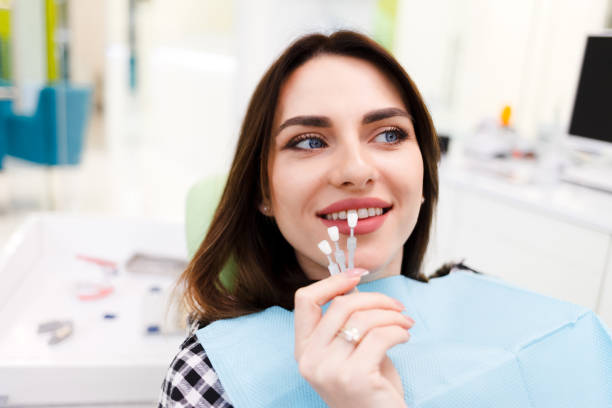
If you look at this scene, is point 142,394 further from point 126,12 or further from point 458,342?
point 126,12

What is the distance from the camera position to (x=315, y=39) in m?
0.89

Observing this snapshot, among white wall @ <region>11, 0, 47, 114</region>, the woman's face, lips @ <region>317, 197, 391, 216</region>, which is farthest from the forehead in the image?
white wall @ <region>11, 0, 47, 114</region>

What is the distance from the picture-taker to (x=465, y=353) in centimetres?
74

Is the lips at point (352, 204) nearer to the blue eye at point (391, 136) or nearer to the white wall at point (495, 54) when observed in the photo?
the blue eye at point (391, 136)

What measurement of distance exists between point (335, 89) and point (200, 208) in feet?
1.82

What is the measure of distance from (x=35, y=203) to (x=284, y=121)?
12.5ft

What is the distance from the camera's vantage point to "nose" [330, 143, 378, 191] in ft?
2.53

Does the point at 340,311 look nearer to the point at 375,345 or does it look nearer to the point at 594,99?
the point at 375,345

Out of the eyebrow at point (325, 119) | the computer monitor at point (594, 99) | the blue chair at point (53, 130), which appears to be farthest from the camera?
the blue chair at point (53, 130)

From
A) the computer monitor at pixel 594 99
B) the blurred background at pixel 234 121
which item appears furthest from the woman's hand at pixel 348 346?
the computer monitor at pixel 594 99

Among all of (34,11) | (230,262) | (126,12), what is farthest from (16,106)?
(230,262)

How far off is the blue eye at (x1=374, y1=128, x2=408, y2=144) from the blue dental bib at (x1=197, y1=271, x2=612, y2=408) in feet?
0.79

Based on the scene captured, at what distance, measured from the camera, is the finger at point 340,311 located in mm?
544

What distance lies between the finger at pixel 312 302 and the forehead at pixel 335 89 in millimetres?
315
